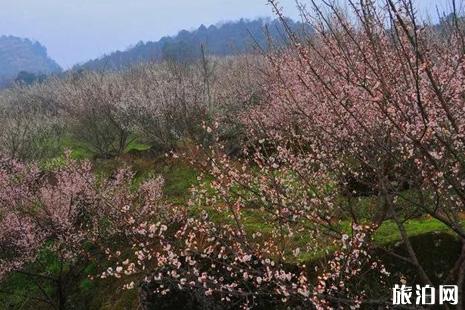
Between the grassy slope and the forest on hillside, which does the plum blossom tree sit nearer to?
the forest on hillside

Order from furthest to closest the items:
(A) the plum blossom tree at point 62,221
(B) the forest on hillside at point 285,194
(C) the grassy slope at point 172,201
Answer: (A) the plum blossom tree at point 62,221 → (C) the grassy slope at point 172,201 → (B) the forest on hillside at point 285,194

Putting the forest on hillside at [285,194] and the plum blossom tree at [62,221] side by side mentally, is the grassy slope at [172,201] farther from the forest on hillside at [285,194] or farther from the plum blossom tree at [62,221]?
the plum blossom tree at [62,221]

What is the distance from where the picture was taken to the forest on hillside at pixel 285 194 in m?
4.75

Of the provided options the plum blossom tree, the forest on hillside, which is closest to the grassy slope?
the forest on hillside

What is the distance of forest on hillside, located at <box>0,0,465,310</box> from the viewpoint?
15.6ft

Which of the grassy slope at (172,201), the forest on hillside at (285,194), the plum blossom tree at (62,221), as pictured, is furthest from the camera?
the plum blossom tree at (62,221)

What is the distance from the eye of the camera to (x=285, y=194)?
5.39 metres

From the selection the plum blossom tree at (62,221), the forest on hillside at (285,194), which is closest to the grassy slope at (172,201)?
the forest on hillside at (285,194)

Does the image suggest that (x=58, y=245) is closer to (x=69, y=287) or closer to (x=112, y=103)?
(x=69, y=287)

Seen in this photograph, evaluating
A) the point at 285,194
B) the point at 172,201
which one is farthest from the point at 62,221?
the point at 285,194

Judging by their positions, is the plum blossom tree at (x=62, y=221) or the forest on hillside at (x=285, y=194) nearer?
the forest on hillside at (x=285, y=194)

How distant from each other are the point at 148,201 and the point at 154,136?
959 cm

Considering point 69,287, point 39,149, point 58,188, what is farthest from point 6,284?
point 39,149

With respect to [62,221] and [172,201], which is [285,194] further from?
[172,201]
